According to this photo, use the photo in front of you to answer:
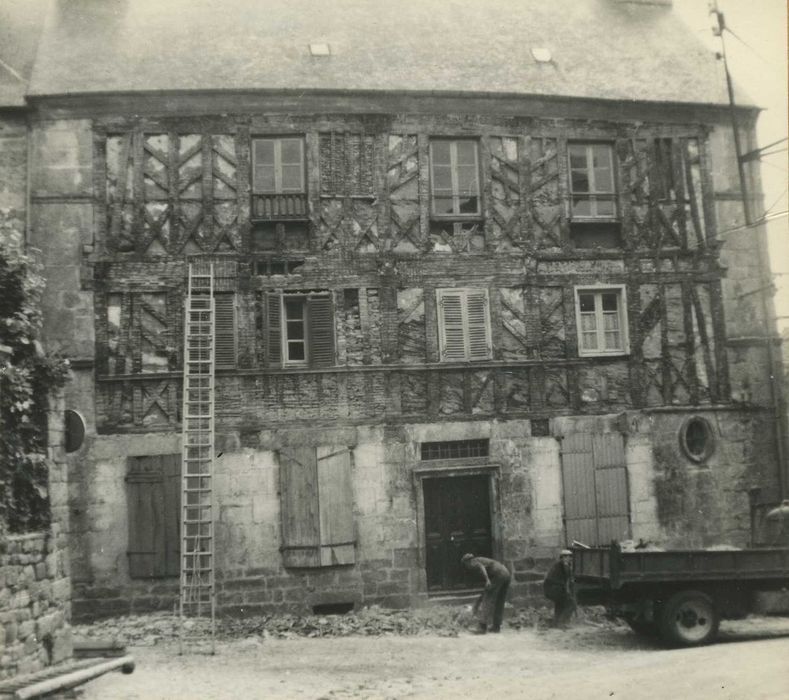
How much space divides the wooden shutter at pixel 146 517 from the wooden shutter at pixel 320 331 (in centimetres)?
293

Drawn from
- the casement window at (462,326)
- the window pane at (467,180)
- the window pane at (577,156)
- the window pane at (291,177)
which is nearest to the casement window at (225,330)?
the window pane at (291,177)

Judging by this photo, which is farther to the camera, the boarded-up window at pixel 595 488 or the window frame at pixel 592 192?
the window frame at pixel 592 192

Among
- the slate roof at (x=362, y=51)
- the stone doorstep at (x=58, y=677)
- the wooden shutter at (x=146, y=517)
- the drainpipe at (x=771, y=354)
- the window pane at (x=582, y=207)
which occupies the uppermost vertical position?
the slate roof at (x=362, y=51)

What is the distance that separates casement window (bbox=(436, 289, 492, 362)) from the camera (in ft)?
46.0

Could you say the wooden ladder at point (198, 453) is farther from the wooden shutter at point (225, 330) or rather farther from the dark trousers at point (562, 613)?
the dark trousers at point (562, 613)

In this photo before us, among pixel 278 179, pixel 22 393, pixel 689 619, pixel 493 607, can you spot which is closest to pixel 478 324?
pixel 278 179

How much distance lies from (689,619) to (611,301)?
572 centimetres

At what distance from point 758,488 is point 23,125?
13.4 metres

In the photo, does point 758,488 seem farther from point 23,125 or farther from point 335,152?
point 23,125

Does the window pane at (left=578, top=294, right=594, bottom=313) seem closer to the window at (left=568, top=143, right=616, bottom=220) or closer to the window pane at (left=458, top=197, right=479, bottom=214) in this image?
the window at (left=568, top=143, right=616, bottom=220)

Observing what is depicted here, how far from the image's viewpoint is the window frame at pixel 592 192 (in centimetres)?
1438

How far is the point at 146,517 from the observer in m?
13.1

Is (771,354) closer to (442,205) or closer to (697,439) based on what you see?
(697,439)

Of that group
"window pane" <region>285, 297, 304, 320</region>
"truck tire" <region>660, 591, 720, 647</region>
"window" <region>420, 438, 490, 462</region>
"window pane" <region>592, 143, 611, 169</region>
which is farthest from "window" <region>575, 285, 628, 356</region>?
"truck tire" <region>660, 591, 720, 647</region>
